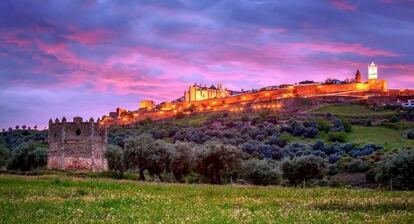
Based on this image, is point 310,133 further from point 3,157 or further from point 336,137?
point 3,157

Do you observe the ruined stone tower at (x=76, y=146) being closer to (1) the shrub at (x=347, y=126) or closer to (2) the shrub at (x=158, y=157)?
(2) the shrub at (x=158, y=157)

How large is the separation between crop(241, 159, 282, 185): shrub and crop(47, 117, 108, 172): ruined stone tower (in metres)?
22.2

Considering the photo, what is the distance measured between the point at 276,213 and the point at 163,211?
4337 millimetres

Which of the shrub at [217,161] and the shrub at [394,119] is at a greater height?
the shrub at [394,119]

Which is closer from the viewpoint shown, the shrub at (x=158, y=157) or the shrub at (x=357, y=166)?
the shrub at (x=158, y=157)

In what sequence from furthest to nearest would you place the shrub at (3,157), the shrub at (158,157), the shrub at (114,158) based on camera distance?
the shrub at (3,157)
the shrub at (114,158)
the shrub at (158,157)

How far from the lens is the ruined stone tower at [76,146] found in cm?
8481

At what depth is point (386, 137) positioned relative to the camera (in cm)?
15062

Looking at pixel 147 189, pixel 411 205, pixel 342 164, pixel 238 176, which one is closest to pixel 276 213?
pixel 411 205

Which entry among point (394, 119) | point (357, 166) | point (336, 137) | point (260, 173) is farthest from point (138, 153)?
point (394, 119)

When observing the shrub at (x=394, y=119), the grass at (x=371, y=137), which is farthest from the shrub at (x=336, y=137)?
the shrub at (x=394, y=119)

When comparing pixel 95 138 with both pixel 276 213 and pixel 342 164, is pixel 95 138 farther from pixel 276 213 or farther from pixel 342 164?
pixel 276 213

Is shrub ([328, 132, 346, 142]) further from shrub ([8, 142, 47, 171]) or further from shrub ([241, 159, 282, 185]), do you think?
shrub ([8, 142, 47, 171])

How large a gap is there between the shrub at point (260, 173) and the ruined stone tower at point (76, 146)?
22.2m
